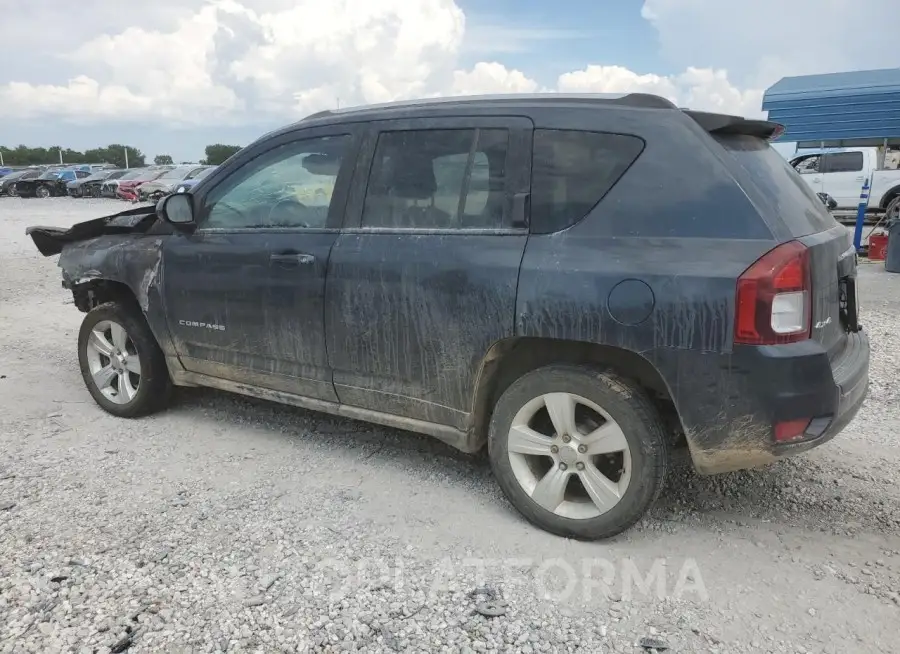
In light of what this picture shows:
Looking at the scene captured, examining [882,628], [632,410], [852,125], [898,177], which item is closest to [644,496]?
[632,410]

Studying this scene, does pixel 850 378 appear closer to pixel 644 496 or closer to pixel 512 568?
pixel 644 496

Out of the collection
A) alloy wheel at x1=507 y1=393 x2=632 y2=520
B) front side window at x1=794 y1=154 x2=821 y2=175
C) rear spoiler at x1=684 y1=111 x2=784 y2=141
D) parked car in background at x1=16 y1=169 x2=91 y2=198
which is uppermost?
parked car in background at x1=16 y1=169 x2=91 y2=198

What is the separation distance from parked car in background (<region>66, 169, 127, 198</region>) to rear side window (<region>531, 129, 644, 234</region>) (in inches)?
1335

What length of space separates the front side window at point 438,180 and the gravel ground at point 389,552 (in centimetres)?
136

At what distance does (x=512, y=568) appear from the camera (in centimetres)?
284

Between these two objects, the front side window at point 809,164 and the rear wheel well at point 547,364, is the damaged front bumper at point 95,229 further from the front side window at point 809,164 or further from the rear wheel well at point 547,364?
the front side window at point 809,164

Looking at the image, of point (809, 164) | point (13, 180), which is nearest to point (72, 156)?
point (13, 180)

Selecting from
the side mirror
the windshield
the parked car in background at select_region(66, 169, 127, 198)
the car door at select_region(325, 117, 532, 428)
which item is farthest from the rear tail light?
the parked car in background at select_region(66, 169, 127, 198)

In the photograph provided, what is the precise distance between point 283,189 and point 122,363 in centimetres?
174

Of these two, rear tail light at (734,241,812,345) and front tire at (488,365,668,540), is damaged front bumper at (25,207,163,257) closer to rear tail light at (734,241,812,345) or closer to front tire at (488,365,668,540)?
front tire at (488,365,668,540)

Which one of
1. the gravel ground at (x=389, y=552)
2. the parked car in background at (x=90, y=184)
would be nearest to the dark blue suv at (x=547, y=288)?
the gravel ground at (x=389, y=552)

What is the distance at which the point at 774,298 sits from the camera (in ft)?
8.34

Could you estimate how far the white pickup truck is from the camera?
17.3 meters

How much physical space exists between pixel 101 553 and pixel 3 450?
1.60m
